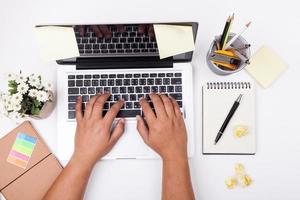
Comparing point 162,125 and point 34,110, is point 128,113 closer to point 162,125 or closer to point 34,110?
point 162,125

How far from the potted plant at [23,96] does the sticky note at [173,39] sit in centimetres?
30

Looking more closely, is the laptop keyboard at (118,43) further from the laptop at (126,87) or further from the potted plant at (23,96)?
the potted plant at (23,96)

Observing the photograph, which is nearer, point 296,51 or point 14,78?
point 14,78

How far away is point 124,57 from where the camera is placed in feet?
2.74

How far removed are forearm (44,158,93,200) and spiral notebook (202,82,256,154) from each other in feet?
1.06

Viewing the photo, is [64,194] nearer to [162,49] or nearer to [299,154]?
[162,49]

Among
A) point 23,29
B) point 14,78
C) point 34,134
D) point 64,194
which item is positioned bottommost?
point 64,194

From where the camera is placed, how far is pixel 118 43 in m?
0.79

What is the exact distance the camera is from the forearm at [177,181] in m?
0.78

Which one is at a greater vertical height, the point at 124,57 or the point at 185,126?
the point at 124,57

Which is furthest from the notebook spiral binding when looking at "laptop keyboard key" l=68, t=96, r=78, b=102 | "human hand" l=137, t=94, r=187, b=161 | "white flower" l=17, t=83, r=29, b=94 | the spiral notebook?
"white flower" l=17, t=83, r=29, b=94

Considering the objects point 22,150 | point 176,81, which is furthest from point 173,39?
point 22,150

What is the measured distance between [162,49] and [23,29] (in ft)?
1.38

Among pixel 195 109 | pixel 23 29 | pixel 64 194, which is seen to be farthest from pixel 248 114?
pixel 23 29
